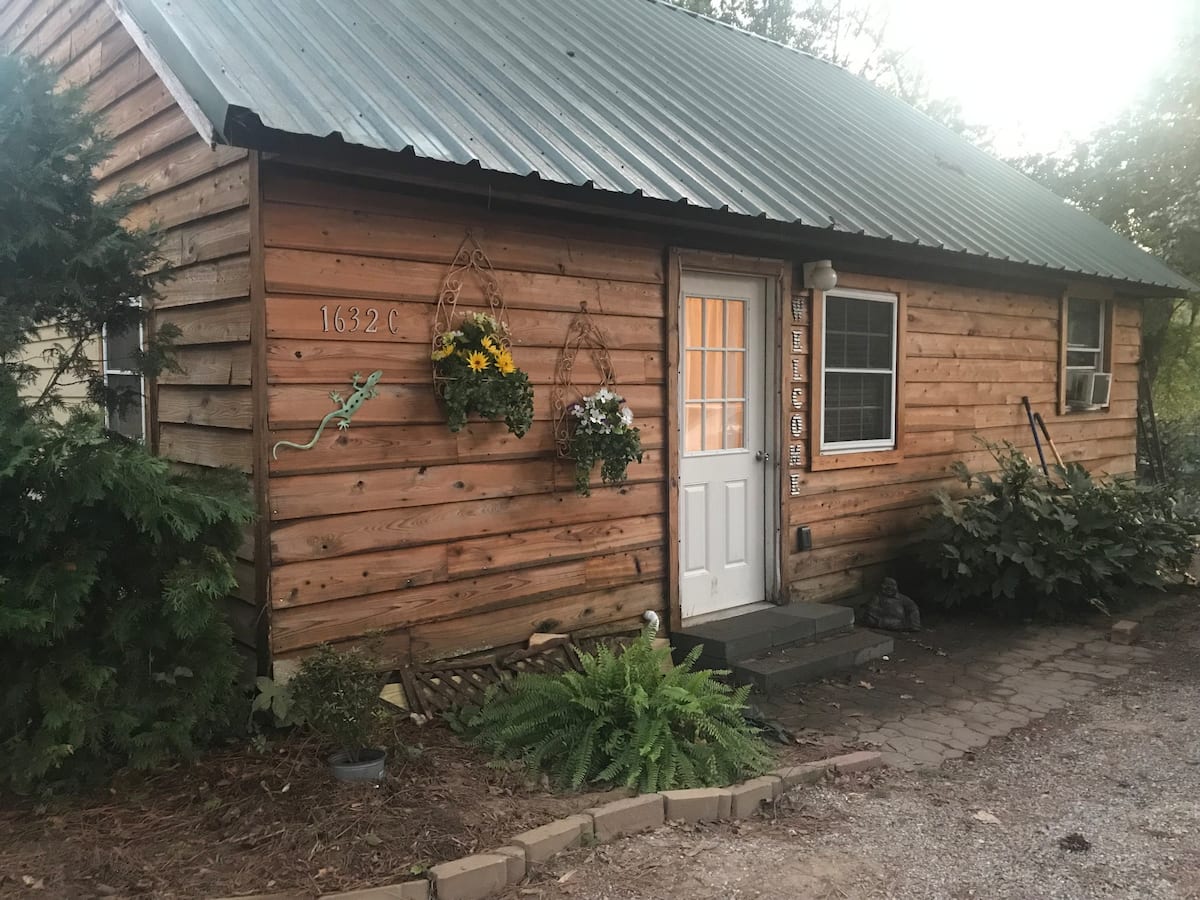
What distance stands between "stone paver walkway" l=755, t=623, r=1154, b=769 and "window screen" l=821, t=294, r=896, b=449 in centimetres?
157

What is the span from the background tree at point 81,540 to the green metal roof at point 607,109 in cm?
67

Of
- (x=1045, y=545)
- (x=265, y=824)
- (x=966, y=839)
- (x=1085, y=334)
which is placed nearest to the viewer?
(x=265, y=824)

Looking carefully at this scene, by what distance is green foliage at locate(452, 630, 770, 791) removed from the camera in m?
3.87

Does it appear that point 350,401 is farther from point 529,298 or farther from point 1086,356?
point 1086,356

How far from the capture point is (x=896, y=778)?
4207mm

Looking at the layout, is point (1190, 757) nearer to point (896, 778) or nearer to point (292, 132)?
point (896, 778)

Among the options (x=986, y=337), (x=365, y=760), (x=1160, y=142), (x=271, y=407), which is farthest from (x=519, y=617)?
(x=1160, y=142)

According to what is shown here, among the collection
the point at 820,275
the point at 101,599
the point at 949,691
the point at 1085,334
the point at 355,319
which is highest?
the point at 820,275

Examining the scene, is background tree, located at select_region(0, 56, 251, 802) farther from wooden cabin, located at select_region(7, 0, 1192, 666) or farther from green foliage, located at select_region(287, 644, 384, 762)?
wooden cabin, located at select_region(7, 0, 1192, 666)

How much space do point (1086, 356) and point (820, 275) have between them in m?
5.14

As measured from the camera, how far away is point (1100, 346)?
10117 mm

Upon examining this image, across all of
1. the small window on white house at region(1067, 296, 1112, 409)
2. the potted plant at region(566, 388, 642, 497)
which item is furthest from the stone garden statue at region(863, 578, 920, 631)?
the small window on white house at region(1067, 296, 1112, 409)

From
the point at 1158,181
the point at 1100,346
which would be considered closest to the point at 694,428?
the point at 1100,346

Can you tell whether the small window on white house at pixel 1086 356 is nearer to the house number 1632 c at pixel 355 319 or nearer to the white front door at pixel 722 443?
the white front door at pixel 722 443
